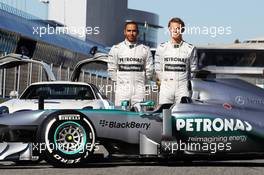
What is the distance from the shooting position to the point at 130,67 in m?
9.84

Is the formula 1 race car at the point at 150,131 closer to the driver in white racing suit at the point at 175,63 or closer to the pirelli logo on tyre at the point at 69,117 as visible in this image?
the pirelli logo on tyre at the point at 69,117

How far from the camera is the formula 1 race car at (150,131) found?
7.98m

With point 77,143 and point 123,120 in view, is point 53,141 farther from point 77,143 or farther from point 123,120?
point 123,120

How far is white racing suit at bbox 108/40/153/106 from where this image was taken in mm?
9812

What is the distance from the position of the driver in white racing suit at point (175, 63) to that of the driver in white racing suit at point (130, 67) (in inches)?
14.8

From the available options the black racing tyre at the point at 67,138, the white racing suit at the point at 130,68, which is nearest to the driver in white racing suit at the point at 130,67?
the white racing suit at the point at 130,68

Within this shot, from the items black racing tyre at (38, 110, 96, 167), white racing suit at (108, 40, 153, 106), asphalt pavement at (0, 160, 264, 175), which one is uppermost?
white racing suit at (108, 40, 153, 106)

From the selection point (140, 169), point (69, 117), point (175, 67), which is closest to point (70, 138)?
point (69, 117)

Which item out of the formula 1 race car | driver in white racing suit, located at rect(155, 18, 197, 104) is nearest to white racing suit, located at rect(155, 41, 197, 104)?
driver in white racing suit, located at rect(155, 18, 197, 104)

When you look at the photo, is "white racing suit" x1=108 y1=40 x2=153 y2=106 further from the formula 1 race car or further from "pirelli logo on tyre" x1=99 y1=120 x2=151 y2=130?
"pirelli logo on tyre" x1=99 y1=120 x2=151 y2=130

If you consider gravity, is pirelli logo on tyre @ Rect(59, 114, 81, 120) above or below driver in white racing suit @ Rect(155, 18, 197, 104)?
below

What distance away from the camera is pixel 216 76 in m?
9.07

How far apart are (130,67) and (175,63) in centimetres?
66

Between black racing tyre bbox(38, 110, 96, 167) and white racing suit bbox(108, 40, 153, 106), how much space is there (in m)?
1.87
